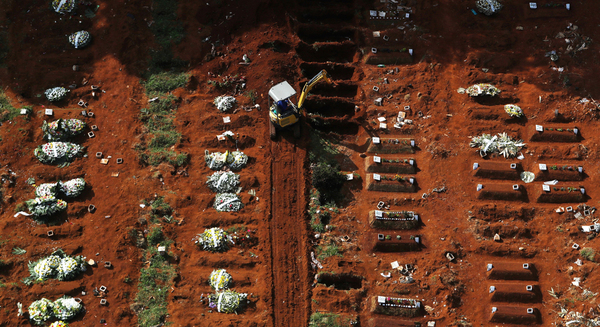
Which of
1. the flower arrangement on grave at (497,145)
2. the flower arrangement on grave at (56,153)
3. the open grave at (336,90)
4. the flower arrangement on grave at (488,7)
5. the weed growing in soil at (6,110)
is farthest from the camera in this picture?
the flower arrangement on grave at (488,7)

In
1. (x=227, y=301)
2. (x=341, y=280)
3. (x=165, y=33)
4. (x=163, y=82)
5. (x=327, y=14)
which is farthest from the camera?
(x=327, y=14)

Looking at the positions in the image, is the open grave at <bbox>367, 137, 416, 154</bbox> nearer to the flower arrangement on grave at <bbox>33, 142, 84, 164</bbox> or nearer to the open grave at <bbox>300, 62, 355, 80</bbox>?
the open grave at <bbox>300, 62, 355, 80</bbox>

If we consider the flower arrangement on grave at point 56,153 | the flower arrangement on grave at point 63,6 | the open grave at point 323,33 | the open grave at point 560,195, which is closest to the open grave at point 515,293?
the open grave at point 560,195

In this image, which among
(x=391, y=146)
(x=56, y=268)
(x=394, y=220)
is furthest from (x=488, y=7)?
(x=56, y=268)

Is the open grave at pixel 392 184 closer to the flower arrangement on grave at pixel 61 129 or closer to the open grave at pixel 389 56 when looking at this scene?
the open grave at pixel 389 56

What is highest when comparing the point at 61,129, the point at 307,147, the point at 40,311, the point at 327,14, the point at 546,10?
the point at 327,14

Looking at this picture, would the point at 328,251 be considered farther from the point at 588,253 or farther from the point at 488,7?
the point at 488,7

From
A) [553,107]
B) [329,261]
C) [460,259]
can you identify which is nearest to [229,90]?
[329,261]
